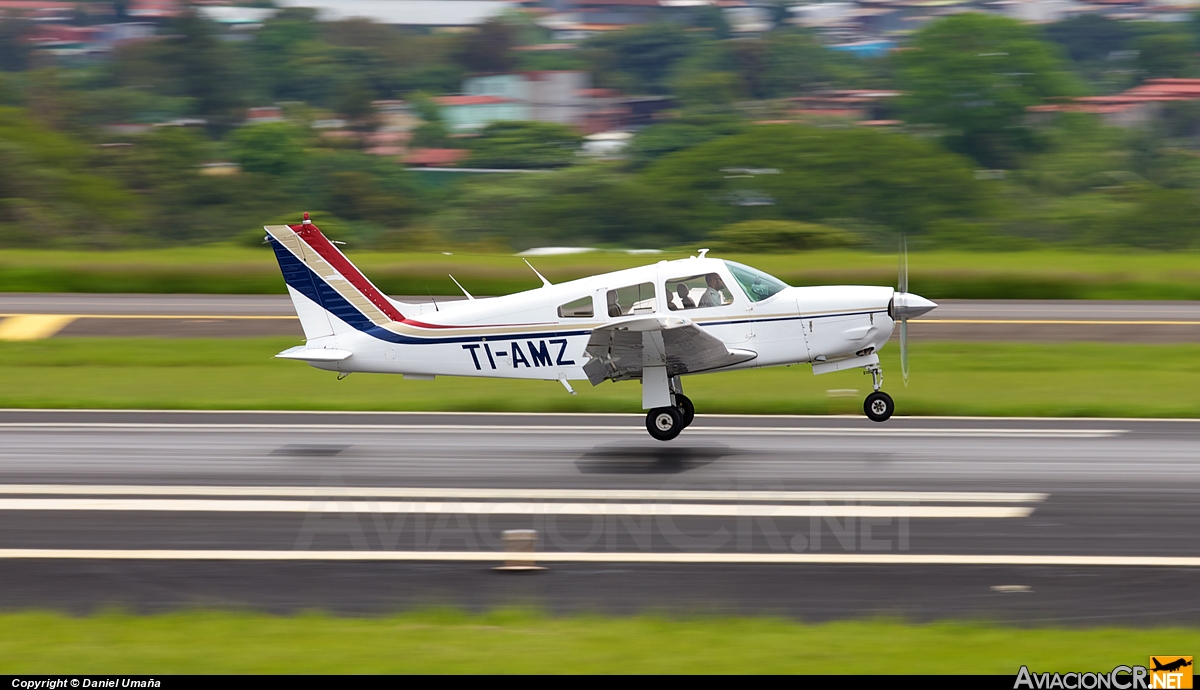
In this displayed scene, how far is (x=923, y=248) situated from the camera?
155 feet

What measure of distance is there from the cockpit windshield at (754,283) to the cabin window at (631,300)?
3.67 ft

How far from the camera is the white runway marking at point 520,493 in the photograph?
12.3m

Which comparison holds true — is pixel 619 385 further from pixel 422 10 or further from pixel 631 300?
pixel 422 10

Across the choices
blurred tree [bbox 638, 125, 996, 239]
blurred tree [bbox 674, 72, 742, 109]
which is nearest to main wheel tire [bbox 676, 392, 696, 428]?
blurred tree [bbox 638, 125, 996, 239]

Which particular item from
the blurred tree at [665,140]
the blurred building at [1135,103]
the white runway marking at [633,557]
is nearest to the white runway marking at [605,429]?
the white runway marking at [633,557]

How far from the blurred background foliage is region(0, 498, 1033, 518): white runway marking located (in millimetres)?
26890

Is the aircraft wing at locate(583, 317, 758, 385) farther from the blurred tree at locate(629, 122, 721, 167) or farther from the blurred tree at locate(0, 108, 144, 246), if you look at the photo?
the blurred tree at locate(629, 122, 721, 167)

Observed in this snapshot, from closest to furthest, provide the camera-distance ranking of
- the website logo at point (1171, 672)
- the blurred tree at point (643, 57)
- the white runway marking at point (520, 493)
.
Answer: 1. the website logo at point (1171, 672)
2. the white runway marking at point (520, 493)
3. the blurred tree at point (643, 57)

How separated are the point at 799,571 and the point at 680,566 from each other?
101 centimetres

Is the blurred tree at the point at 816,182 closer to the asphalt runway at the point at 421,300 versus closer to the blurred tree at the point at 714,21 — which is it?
the asphalt runway at the point at 421,300

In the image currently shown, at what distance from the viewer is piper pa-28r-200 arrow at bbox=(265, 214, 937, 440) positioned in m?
14.7

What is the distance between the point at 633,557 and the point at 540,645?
225 cm

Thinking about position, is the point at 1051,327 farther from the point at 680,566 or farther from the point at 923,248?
the point at 923,248

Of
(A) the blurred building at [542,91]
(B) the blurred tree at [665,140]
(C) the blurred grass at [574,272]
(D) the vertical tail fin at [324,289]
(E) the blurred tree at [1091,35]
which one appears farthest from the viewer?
(E) the blurred tree at [1091,35]
